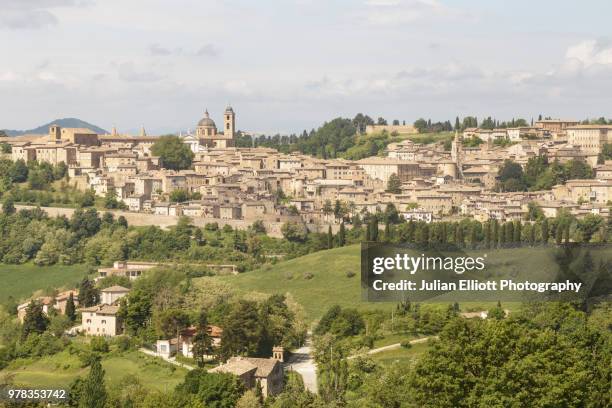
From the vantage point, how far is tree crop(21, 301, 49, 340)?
3719 centimetres

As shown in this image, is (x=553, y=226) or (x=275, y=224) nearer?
(x=553, y=226)

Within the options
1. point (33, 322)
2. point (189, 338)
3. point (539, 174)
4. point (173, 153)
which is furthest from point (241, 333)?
point (173, 153)

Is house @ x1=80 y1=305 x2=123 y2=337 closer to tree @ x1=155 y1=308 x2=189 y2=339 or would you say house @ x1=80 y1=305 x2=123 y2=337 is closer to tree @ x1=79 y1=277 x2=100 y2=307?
tree @ x1=79 y1=277 x2=100 y2=307

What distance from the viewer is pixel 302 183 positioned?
6288cm

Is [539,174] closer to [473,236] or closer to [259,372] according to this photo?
[473,236]

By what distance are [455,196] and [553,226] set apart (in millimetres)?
9936

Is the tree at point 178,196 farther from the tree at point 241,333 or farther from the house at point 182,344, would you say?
the tree at point 241,333

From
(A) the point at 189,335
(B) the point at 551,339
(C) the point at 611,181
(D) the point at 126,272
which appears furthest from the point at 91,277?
Answer: (B) the point at 551,339

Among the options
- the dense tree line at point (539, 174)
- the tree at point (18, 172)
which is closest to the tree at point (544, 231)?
the dense tree line at point (539, 174)

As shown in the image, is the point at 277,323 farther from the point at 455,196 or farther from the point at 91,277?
the point at 455,196

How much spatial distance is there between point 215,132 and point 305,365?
49144 mm

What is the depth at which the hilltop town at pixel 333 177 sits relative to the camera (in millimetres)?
56812

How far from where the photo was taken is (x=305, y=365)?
1270 inches

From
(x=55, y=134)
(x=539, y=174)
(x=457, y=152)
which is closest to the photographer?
(x=539, y=174)
